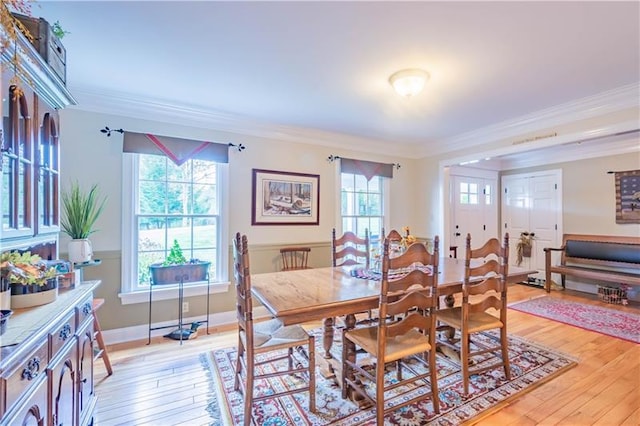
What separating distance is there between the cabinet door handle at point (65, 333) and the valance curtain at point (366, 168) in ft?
11.8

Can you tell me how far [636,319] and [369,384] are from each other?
3779 mm

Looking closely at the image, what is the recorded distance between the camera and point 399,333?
71.7 inches

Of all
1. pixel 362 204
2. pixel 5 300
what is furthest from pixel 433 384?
pixel 362 204

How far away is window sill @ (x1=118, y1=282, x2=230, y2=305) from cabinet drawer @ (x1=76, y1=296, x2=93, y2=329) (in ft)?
4.74

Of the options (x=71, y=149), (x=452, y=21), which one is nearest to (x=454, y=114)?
(x=452, y=21)

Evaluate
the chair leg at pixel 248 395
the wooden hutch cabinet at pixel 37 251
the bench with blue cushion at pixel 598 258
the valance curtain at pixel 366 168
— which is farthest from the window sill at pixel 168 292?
the bench with blue cushion at pixel 598 258

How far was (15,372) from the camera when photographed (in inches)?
37.5

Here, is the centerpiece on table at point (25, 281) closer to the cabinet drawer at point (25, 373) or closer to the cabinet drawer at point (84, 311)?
the cabinet drawer at point (84, 311)

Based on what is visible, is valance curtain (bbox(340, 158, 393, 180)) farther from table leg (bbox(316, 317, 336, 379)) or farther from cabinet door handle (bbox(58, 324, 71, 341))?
cabinet door handle (bbox(58, 324, 71, 341))

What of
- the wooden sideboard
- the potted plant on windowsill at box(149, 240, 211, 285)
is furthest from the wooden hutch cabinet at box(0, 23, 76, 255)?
the potted plant on windowsill at box(149, 240, 211, 285)

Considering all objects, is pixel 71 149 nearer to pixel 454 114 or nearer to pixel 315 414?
pixel 315 414

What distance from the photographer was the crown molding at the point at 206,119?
2949 millimetres

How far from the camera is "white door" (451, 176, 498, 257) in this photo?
5.66m

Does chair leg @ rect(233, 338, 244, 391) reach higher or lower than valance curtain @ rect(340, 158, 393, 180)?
lower
